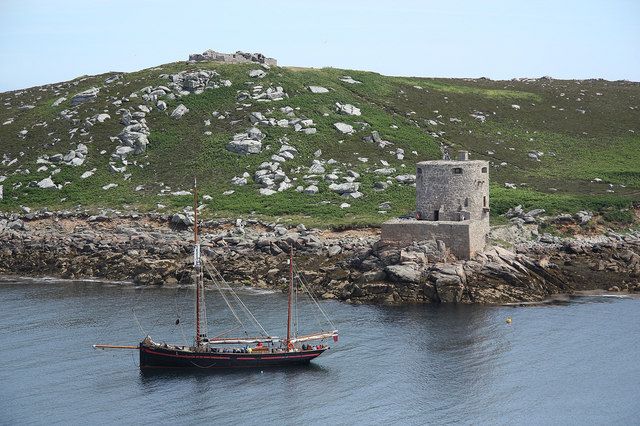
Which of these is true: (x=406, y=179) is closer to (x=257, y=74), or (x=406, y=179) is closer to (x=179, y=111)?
(x=179, y=111)

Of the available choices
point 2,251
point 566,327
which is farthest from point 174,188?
point 566,327

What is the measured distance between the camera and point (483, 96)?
534 feet

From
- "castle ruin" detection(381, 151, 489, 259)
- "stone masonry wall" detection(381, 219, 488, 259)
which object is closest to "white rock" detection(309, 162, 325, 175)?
"castle ruin" detection(381, 151, 489, 259)

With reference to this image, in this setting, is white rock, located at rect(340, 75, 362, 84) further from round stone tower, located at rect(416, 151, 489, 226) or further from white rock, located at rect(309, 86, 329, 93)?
round stone tower, located at rect(416, 151, 489, 226)

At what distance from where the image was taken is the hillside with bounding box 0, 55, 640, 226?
390 ft

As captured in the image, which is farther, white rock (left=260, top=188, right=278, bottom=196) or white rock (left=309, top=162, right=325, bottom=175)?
white rock (left=309, top=162, right=325, bottom=175)

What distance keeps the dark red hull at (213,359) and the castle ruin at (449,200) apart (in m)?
21.9

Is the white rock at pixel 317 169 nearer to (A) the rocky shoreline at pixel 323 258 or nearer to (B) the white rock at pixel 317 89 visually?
(A) the rocky shoreline at pixel 323 258

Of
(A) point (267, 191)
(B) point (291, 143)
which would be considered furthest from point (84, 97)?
(A) point (267, 191)

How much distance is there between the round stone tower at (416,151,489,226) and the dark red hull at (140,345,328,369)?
86.8 feet

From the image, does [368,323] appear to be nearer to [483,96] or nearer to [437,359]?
[437,359]

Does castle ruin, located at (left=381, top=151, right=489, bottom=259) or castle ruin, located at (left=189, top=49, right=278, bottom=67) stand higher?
castle ruin, located at (left=189, top=49, right=278, bottom=67)

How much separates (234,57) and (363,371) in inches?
3566

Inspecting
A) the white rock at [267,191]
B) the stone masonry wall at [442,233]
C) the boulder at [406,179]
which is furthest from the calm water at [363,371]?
the boulder at [406,179]
